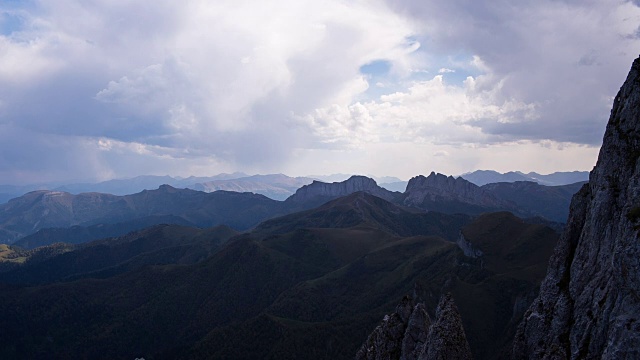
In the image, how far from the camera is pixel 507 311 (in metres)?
155

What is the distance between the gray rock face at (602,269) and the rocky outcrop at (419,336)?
293 inches

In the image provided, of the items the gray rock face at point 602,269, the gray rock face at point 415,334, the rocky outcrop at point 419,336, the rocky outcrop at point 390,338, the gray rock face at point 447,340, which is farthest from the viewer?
the rocky outcrop at point 390,338

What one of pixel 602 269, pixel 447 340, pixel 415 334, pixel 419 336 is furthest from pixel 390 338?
pixel 602 269

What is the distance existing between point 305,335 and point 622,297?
156 meters

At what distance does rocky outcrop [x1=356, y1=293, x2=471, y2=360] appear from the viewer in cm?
4059

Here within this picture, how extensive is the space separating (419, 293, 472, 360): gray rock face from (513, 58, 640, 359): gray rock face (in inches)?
265

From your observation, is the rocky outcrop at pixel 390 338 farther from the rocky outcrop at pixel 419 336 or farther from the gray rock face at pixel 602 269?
the gray rock face at pixel 602 269

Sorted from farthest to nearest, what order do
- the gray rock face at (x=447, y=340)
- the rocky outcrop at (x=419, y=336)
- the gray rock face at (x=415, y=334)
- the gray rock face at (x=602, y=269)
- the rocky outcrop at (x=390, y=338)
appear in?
the rocky outcrop at (x=390, y=338)
the gray rock face at (x=415, y=334)
the rocky outcrop at (x=419, y=336)
the gray rock face at (x=447, y=340)
the gray rock face at (x=602, y=269)

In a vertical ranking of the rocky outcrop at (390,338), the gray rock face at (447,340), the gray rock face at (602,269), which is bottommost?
the rocky outcrop at (390,338)

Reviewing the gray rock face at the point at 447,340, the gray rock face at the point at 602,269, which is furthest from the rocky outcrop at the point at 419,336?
the gray rock face at the point at 602,269

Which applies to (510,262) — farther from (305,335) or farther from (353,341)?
(305,335)

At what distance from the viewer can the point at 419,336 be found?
48.1 meters

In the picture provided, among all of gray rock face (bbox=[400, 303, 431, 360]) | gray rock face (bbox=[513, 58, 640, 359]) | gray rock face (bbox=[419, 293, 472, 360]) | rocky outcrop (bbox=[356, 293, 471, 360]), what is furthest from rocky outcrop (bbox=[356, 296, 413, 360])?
gray rock face (bbox=[513, 58, 640, 359])

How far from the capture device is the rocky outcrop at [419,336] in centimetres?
4059
